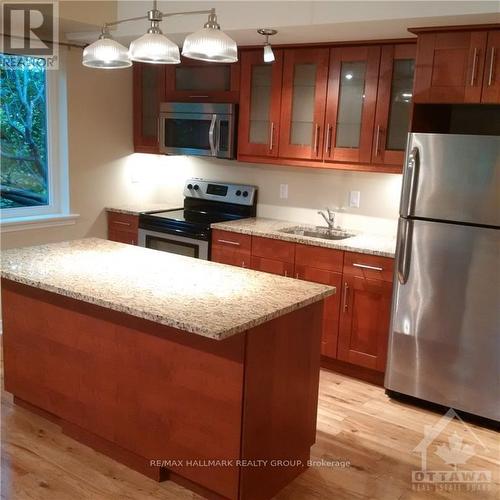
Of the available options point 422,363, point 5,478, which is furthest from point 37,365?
point 422,363

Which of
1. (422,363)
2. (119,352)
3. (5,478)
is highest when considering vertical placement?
(119,352)

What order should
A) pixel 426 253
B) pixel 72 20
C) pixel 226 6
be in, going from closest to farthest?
pixel 426 253
pixel 226 6
pixel 72 20

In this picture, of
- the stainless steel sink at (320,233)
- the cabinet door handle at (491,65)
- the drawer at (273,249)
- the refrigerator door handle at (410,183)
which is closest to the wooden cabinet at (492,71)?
the cabinet door handle at (491,65)

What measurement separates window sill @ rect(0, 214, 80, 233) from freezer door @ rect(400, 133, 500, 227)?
8.70ft

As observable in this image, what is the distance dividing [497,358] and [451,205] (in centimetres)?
86

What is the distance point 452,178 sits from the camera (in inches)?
120

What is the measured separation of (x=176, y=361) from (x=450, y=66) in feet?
7.08

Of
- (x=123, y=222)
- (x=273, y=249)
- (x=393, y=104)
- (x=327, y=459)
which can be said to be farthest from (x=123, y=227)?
(x=327, y=459)

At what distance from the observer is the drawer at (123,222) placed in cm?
473

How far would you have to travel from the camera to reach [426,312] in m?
3.26

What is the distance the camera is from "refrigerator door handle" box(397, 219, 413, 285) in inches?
128

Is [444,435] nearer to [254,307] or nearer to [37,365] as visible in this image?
[254,307]

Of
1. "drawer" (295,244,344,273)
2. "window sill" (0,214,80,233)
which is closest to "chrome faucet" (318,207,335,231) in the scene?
"drawer" (295,244,344,273)

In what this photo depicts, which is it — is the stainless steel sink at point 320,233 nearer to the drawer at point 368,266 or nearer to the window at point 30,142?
the drawer at point 368,266
